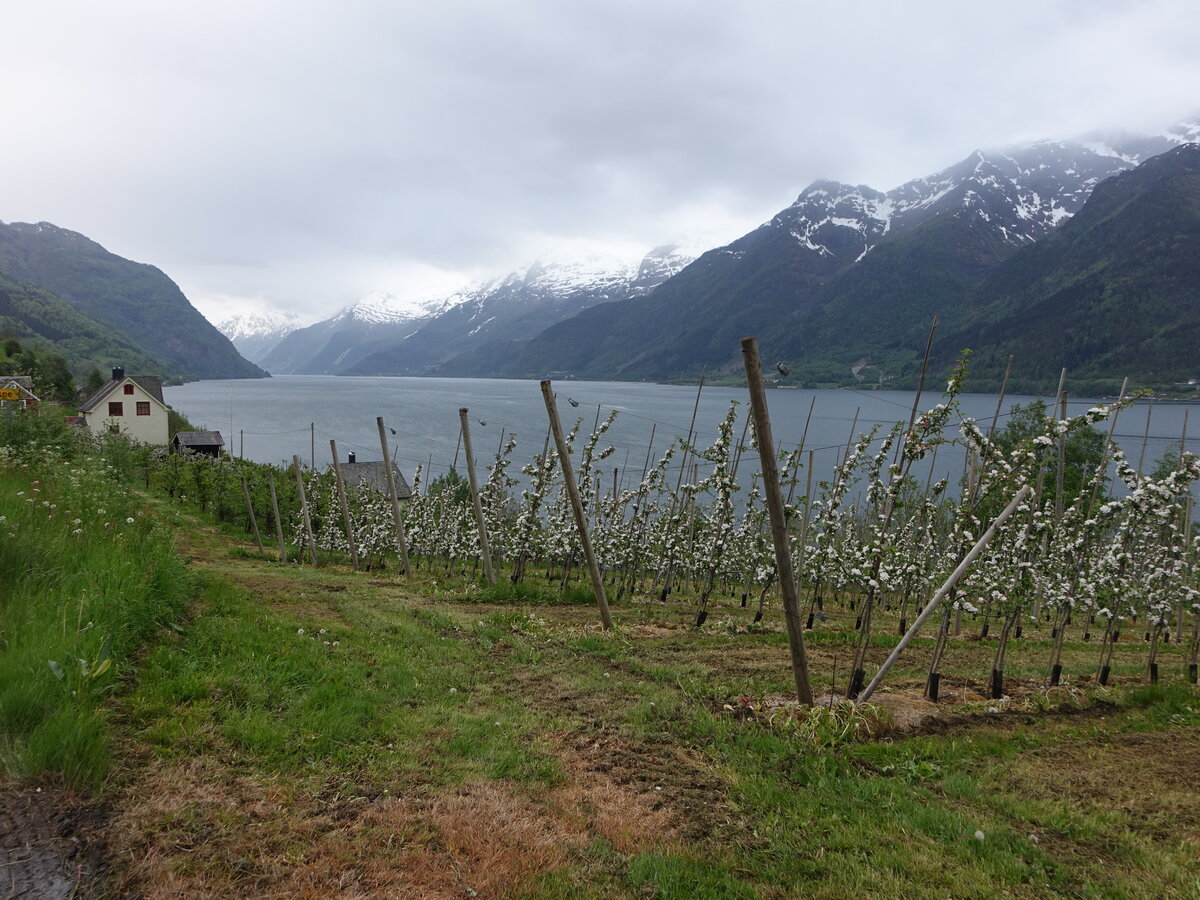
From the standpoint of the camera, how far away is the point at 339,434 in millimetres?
110562

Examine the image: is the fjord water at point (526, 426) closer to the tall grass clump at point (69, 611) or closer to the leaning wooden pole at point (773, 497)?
the leaning wooden pole at point (773, 497)

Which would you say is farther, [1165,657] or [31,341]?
[31,341]

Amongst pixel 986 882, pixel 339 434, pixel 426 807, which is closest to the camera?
pixel 986 882

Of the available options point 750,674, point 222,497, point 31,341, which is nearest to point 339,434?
point 222,497

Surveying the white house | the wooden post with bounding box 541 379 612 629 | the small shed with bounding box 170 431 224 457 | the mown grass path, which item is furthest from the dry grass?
the small shed with bounding box 170 431 224 457

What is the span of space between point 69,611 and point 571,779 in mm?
5392

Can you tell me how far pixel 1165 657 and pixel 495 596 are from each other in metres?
19.2

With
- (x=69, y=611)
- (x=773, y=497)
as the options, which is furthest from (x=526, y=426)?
(x=69, y=611)

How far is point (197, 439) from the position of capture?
6419 cm

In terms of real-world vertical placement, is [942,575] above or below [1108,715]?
above

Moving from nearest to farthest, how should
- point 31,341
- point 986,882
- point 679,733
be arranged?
point 986,882 < point 679,733 < point 31,341

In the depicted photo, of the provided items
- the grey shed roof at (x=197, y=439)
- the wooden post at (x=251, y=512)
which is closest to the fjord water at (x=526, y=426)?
the grey shed roof at (x=197, y=439)

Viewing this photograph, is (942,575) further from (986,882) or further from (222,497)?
(222,497)

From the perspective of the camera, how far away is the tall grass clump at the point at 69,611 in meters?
4.39
